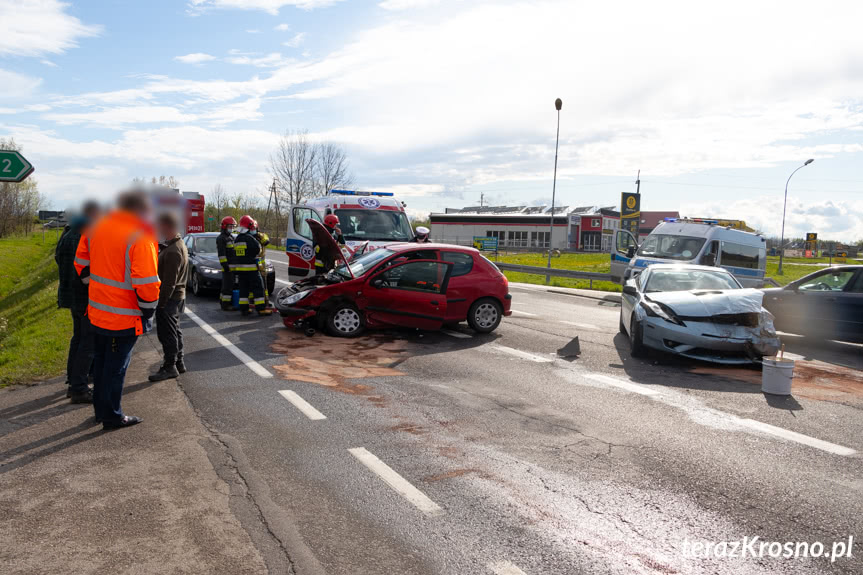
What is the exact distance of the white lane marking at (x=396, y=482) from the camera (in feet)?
13.3

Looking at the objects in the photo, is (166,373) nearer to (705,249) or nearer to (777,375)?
(777,375)

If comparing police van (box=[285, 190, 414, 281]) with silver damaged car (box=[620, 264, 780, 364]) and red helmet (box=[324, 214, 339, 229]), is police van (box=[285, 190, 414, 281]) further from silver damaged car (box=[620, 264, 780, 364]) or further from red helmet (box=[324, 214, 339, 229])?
silver damaged car (box=[620, 264, 780, 364])

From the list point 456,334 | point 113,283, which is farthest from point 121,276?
point 456,334

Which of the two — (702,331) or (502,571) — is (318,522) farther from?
(702,331)

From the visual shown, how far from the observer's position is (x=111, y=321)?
529 cm

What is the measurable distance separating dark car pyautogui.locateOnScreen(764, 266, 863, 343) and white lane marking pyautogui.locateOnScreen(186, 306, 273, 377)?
893 centimetres

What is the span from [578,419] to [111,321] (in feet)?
13.6

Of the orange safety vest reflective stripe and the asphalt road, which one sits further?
the orange safety vest reflective stripe

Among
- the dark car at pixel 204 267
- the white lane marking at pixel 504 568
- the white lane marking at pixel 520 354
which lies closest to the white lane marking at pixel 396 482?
the white lane marking at pixel 504 568

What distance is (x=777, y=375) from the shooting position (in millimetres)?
7176

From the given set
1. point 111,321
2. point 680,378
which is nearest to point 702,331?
point 680,378

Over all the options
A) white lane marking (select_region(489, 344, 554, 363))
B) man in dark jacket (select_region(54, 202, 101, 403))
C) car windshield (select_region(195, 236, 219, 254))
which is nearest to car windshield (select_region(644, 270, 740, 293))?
white lane marking (select_region(489, 344, 554, 363))

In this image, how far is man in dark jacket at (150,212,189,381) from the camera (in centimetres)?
704

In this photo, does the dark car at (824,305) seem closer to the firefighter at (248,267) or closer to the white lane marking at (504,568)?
the firefighter at (248,267)
